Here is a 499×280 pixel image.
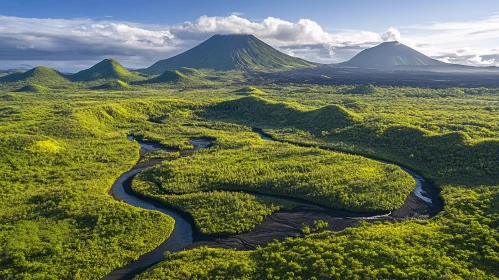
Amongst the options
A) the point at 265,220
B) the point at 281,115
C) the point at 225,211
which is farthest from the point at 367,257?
the point at 281,115

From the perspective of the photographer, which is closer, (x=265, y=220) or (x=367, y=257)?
(x=367, y=257)

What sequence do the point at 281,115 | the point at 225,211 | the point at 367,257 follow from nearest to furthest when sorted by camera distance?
1. the point at 367,257
2. the point at 225,211
3. the point at 281,115

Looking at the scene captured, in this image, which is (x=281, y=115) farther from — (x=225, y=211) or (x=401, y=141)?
(x=225, y=211)

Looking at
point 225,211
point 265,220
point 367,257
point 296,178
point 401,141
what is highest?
point 401,141

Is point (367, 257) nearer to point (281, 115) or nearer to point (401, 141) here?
point (401, 141)

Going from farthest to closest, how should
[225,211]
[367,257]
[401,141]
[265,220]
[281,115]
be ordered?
[281,115] < [401,141] < [225,211] < [265,220] < [367,257]

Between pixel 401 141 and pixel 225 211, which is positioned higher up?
pixel 401 141

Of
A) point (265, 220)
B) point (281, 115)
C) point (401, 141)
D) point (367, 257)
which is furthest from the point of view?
point (281, 115)

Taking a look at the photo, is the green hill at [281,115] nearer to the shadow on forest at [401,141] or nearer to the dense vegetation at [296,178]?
the shadow on forest at [401,141]

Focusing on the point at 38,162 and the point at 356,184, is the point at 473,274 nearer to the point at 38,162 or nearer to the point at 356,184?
the point at 356,184

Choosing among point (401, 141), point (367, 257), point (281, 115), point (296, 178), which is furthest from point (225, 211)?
point (281, 115)
